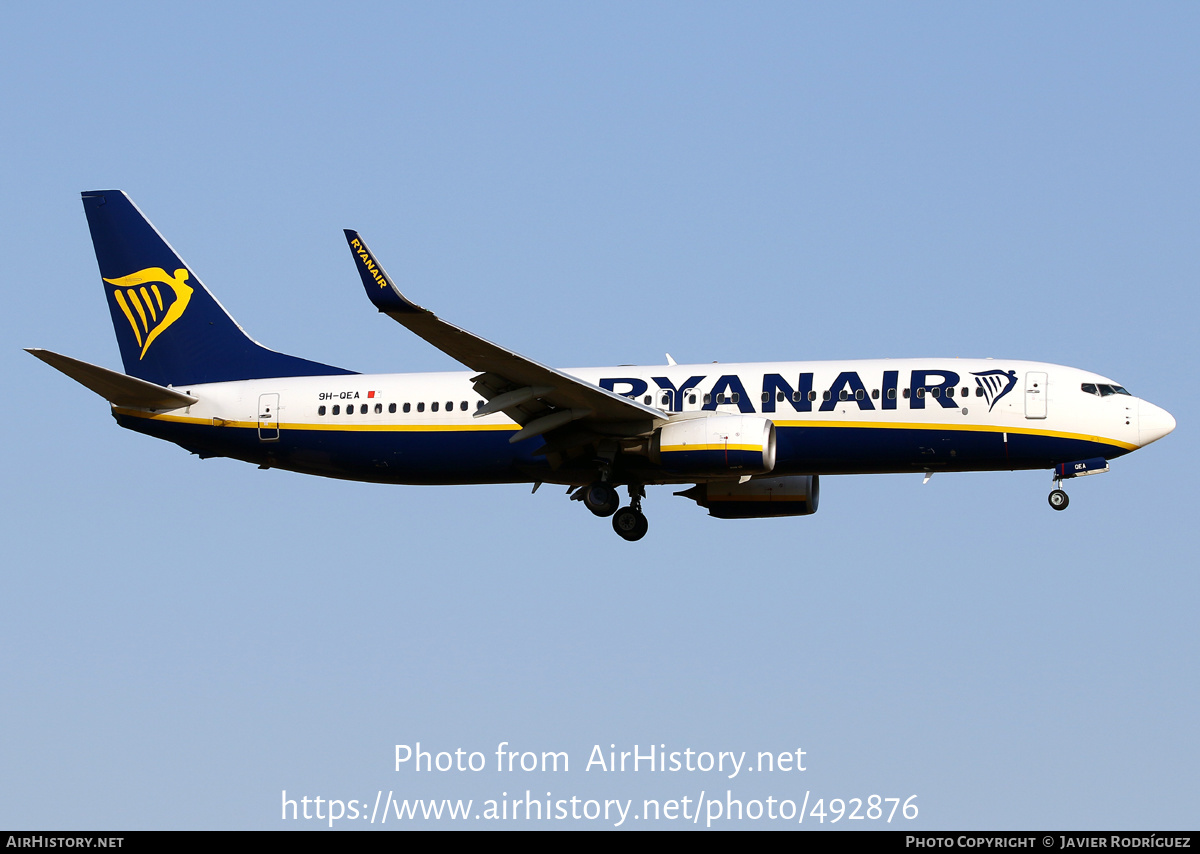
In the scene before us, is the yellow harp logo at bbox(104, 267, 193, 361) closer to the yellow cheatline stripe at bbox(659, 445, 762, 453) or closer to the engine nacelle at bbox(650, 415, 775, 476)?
the engine nacelle at bbox(650, 415, 775, 476)

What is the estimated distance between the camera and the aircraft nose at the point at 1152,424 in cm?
3719

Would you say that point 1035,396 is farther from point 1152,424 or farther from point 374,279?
point 374,279

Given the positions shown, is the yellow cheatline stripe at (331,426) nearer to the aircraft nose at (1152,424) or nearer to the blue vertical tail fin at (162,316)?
the blue vertical tail fin at (162,316)

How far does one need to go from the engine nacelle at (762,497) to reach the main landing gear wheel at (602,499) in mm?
3119

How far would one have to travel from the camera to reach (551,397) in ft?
122

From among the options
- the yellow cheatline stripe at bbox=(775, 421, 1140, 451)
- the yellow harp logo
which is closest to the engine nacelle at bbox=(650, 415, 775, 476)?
the yellow cheatline stripe at bbox=(775, 421, 1140, 451)

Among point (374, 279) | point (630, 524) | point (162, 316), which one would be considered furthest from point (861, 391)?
point (162, 316)

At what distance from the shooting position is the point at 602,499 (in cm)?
3941

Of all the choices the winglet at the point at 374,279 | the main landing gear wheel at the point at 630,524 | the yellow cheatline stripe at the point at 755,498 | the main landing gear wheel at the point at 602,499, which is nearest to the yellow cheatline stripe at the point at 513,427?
the main landing gear wheel at the point at 602,499
